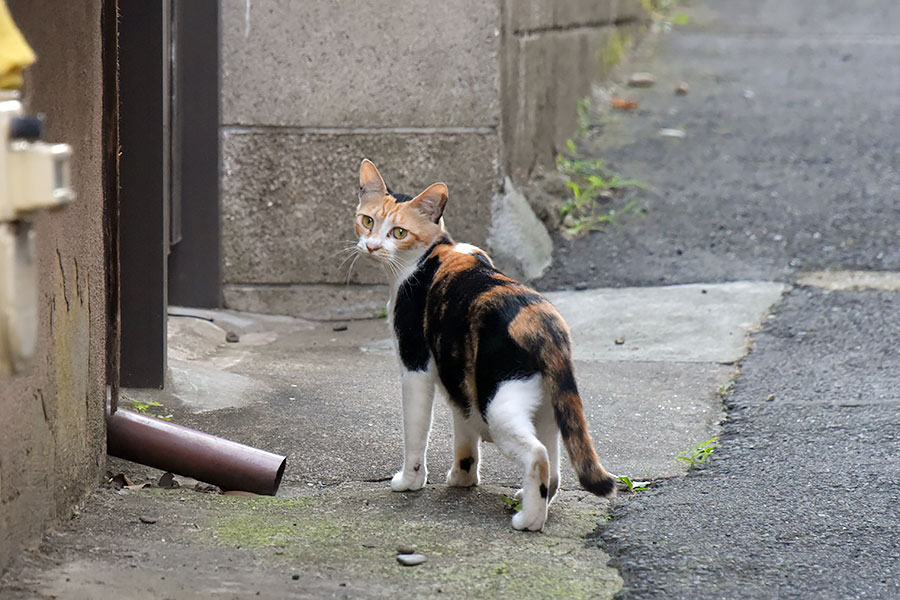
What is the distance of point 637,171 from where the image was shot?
7.24 m

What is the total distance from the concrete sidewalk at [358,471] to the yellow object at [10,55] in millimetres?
1206

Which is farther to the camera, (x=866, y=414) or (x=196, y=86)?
(x=196, y=86)

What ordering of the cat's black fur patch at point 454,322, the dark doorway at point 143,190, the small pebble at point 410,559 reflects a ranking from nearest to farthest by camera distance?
the small pebble at point 410,559 < the cat's black fur patch at point 454,322 < the dark doorway at point 143,190

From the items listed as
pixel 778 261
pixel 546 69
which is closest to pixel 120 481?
pixel 778 261

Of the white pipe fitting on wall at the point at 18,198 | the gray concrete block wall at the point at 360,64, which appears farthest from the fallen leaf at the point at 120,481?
the gray concrete block wall at the point at 360,64

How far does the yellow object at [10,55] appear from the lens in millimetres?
1660

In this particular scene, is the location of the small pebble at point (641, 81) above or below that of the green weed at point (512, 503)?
above

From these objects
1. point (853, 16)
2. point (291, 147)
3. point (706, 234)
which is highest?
point (853, 16)

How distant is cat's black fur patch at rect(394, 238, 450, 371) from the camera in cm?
325

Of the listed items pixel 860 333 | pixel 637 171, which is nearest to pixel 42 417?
pixel 860 333

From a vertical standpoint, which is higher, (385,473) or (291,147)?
(291,147)

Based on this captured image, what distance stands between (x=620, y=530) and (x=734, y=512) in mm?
379

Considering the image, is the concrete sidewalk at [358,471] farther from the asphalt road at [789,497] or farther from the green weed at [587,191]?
the green weed at [587,191]

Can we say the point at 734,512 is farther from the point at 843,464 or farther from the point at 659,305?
the point at 659,305
